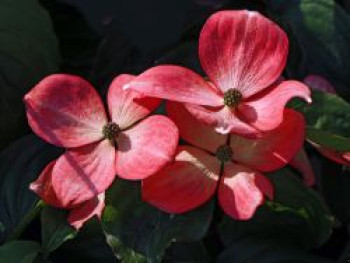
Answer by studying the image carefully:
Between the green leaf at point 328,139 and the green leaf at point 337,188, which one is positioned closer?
the green leaf at point 328,139

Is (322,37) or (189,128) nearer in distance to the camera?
(189,128)

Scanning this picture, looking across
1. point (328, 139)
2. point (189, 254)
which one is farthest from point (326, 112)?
point (189, 254)

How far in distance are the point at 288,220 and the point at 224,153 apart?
10cm

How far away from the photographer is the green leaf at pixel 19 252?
2.00 feet

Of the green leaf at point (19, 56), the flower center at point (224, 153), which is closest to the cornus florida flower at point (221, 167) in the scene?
the flower center at point (224, 153)

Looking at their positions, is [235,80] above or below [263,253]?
above

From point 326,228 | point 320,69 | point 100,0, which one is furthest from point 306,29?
point 100,0

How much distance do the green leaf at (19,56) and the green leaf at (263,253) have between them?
242 mm

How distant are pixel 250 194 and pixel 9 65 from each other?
0.29m

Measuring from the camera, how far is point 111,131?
608 mm

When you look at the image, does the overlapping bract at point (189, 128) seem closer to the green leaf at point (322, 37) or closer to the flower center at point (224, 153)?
the flower center at point (224, 153)

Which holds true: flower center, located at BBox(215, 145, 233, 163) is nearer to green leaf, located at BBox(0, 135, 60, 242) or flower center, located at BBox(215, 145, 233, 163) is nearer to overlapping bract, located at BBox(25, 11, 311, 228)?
overlapping bract, located at BBox(25, 11, 311, 228)

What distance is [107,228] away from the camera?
0.60m

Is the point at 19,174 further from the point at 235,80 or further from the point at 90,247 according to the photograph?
the point at 235,80
